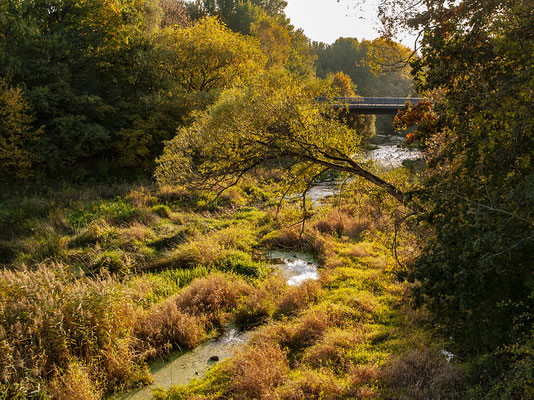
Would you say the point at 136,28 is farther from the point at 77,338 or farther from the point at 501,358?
the point at 501,358

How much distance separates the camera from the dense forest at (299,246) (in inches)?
201

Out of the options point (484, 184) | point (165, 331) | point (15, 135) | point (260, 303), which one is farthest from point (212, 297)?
point (15, 135)

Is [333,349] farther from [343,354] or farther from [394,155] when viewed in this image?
[394,155]

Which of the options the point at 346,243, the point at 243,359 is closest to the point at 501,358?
the point at 243,359

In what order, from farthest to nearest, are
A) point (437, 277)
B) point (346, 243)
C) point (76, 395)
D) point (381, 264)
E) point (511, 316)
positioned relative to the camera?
point (346, 243)
point (381, 264)
point (76, 395)
point (437, 277)
point (511, 316)

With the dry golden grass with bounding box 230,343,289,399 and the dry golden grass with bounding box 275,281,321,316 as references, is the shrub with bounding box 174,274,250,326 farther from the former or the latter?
the dry golden grass with bounding box 230,343,289,399

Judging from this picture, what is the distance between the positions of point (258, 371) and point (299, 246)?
803 cm

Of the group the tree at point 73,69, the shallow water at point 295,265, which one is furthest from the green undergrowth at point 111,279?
the tree at point 73,69

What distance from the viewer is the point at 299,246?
14375 millimetres

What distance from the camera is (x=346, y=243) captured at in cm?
1422

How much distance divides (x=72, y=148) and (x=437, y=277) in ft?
73.0

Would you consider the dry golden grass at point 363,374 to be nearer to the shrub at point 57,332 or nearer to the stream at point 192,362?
the stream at point 192,362

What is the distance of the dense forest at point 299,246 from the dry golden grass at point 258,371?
4 cm

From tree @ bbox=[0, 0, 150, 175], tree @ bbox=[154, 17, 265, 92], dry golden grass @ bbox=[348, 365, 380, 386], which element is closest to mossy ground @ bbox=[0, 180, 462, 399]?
dry golden grass @ bbox=[348, 365, 380, 386]
